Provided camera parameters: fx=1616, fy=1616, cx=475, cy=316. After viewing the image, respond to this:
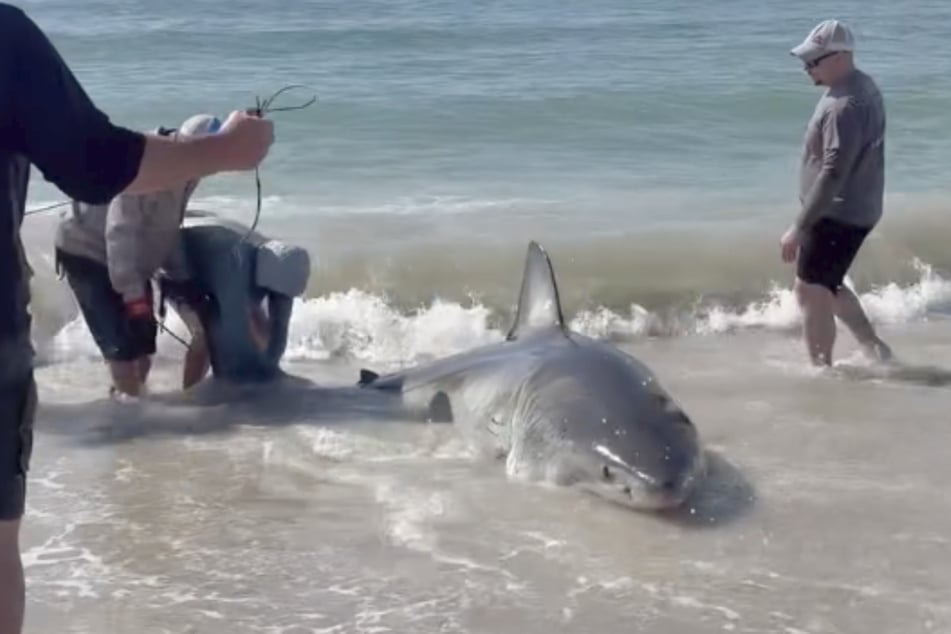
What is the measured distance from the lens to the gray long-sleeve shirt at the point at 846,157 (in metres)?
8.17

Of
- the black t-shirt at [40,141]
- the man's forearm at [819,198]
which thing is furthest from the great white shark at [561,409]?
the black t-shirt at [40,141]

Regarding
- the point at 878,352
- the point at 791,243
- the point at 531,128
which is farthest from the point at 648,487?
the point at 531,128

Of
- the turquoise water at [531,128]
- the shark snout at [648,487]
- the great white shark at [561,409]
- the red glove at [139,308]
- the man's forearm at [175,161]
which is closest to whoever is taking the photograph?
the man's forearm at [175,161]

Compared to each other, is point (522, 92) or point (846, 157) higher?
point (846, 157)

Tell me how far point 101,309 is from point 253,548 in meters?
2.49

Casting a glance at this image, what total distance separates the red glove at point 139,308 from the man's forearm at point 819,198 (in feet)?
10.9

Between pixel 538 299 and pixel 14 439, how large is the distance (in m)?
4.48

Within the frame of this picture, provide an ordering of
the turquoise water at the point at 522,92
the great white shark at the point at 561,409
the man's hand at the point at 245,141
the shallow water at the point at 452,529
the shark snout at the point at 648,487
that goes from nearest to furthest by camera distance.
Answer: the man's hand at the point at 245,141 < the shallow water at the point at 452,529 < the shark snout at the point at 648,487 < the great white shark at the point at 561,409 < the turquoise water at the point at 522,92

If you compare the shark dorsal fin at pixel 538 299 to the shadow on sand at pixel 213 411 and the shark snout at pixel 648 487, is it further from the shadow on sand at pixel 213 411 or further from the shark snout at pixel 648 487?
the shark snout at pixel 648 487

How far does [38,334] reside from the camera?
399 inches

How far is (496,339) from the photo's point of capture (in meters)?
10.3

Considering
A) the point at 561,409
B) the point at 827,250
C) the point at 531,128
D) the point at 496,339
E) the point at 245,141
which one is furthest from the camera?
the point at 531,128

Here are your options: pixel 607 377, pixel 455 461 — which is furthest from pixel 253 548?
pixel 607 377

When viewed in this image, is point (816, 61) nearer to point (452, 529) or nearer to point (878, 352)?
point (878, 352)
